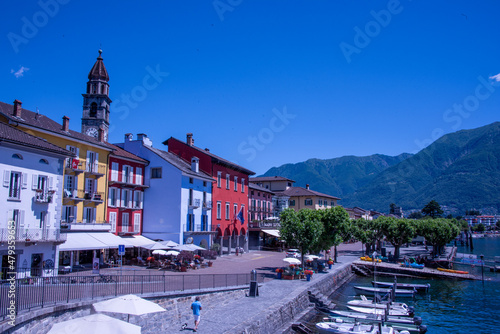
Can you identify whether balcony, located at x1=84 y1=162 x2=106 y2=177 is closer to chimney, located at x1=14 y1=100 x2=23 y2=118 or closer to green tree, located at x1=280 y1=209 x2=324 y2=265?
chimney, located at x1=14 y1=100 x2=23 y2=118

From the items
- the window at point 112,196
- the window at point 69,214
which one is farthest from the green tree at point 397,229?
the window at point 69,214

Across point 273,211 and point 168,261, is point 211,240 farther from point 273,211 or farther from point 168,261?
point 273,211

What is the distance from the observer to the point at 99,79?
6341cm

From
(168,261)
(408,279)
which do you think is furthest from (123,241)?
(408,279)

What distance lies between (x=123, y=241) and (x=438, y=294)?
35303 mm

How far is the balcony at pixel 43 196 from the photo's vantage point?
28531mm

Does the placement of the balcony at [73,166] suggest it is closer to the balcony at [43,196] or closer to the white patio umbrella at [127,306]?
the balcony at [43,196]

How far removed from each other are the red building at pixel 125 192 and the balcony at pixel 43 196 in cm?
1138

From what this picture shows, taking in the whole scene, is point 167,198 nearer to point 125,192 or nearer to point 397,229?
point 125,192

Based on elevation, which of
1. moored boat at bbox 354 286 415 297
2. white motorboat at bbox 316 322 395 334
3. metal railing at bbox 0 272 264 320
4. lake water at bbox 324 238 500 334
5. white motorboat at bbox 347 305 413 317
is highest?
metal railing at bbox 0 272 264 320

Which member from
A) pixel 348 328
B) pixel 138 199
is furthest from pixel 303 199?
pixel 348 328

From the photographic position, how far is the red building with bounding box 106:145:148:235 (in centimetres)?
4138

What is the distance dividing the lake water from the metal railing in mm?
15271

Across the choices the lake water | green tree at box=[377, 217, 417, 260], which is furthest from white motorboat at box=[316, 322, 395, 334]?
green tree at box=[377, 217, 417, 260]
